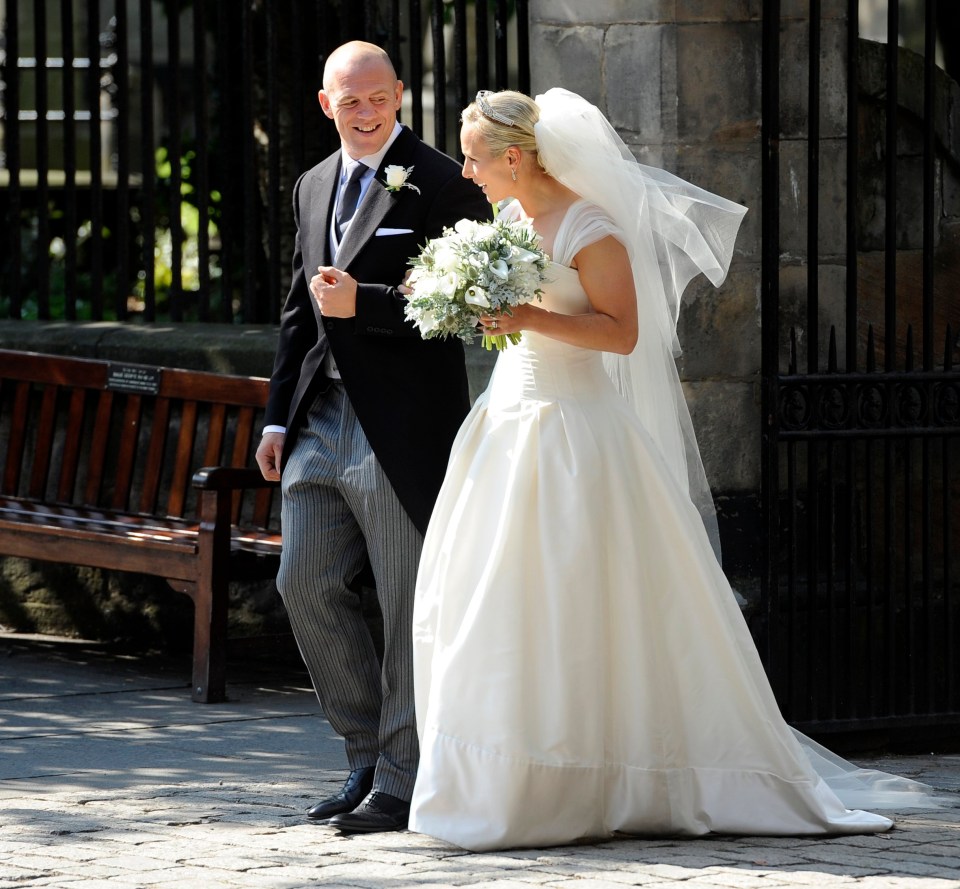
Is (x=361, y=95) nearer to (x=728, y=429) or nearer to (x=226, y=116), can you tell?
(x=728, y=429)

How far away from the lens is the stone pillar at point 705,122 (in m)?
5.53

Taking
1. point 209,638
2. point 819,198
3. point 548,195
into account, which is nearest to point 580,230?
point 548,195

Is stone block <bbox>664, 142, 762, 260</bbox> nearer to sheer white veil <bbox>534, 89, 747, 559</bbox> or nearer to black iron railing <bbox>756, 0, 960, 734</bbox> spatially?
black iron railing <bbox>756, 0, 960, 734</bbox>

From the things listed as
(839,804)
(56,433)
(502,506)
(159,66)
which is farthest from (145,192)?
(159,66)

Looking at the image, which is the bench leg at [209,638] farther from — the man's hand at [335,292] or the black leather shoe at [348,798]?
the man's hand at [335,292]

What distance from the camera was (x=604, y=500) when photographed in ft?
13.9

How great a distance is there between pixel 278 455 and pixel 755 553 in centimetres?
180

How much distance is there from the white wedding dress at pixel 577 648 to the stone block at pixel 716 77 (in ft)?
4.47

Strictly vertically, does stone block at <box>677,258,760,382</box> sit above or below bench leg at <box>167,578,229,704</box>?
above

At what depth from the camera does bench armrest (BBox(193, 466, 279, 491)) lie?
239 inches

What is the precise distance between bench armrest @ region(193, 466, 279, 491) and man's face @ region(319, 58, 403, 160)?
5.93 feet

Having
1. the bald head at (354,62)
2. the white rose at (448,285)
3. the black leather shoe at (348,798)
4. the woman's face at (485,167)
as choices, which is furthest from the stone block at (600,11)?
the black leather shoe at (348,798)

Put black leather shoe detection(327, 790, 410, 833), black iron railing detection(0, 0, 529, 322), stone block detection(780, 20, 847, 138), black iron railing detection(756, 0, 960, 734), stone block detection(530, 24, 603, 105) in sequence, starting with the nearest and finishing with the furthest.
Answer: black leather shoe detection(327, 790, 410, 833) < black iron railing detection(756, 0, 960, 734) < stone block detection(530, 24, 603, 105) < stone block detection(780, 20, 847, 138) < black iron railing detection(0, 0, 529, 322)

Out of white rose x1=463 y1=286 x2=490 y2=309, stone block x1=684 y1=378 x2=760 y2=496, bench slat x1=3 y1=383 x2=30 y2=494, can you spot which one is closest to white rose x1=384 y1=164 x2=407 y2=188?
white rose x1=463 y1=286 x2=490 y2=309
